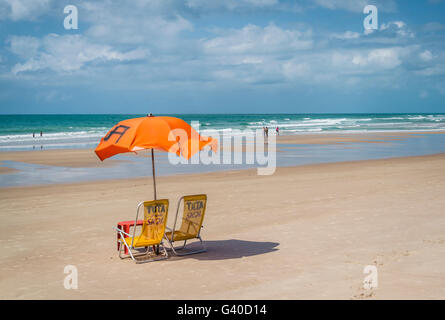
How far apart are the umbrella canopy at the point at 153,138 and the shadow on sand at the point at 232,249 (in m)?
1.68

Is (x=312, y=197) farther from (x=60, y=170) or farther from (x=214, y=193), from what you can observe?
(x=60, y=170)

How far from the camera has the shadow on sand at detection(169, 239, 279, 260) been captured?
288 inches

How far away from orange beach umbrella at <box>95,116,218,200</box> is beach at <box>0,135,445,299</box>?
169 centimetres

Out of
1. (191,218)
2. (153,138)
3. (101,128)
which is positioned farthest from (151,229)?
(101,128)

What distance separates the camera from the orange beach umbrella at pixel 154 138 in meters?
6.62

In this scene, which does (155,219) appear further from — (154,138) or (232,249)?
(232,249)

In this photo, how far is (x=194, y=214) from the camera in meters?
7.39

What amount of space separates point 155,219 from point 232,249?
143cm

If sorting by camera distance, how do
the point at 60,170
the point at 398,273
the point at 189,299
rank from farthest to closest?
the point at 60,170 → the point at 398,273 → the point at 189,299

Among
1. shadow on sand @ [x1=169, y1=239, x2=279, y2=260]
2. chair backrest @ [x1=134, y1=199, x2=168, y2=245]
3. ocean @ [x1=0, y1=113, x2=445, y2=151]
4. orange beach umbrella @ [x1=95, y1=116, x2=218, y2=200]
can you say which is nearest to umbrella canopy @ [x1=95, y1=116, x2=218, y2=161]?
orange beach umbrella @ [x1=95, y1=116, x2=218, y2=200]

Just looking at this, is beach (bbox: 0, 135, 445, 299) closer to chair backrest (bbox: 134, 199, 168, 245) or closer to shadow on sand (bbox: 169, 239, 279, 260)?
shadow on sand (bbox: 169, 239, 279, 260)

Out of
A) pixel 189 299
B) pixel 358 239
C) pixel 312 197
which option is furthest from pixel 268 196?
pixel 189 299
